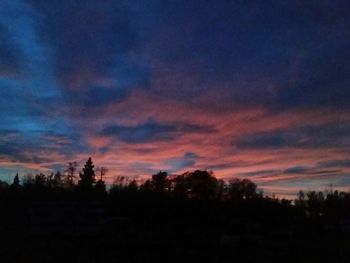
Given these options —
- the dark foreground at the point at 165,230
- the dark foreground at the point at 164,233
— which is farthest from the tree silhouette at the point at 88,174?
the dark foreground at the point at 164,233

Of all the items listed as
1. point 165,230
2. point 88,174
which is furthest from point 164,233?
point 88,174

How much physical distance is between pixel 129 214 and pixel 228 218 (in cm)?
963

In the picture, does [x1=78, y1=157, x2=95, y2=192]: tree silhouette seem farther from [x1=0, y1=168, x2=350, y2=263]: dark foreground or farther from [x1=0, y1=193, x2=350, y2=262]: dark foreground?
[x1=0, y1=193, x2=350, y2=262]: dark foreground

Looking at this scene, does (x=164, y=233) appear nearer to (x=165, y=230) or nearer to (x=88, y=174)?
(x=165, y=230)

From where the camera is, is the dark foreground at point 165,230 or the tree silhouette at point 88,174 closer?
the dark foreground at point 165,230

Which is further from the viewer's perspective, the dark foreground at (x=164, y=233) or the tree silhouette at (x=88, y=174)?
the tree silhouette at (x=88, y=174)

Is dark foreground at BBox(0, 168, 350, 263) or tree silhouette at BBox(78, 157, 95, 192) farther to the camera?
tree silhouette at BBox(78, 157, 95, 192)

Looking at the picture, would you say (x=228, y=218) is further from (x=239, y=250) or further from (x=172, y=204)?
(x=239, y=250)

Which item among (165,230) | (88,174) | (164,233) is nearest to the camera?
(164,233)

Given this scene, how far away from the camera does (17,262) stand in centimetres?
1869

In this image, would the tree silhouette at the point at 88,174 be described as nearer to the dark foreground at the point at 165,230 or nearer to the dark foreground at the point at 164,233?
the dark foreground at the point at 165,230

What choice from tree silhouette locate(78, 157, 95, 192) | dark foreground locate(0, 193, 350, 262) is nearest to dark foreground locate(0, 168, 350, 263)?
dark foreground locate(0, 193, 350, 262)

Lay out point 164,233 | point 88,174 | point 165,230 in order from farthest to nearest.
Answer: point 88,174 → point 165,230 → point 164,233

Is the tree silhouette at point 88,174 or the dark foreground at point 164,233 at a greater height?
the tree silhouette at point 88,174
